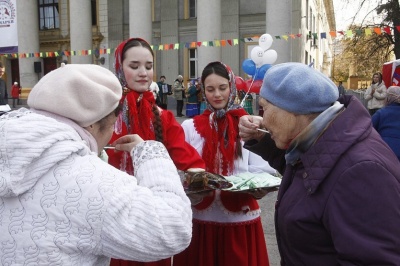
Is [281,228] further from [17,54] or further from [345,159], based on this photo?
[17,54]

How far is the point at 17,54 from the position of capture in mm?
23219

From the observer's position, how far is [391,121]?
4242 mm

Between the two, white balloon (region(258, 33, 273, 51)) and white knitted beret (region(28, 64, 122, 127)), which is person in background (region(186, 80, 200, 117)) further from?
white knitted beret (region(28, 64, 122, 127))

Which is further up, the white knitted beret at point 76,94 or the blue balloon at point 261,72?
the blue balloon at point 261,72

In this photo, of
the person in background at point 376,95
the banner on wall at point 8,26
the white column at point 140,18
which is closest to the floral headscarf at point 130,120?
the person in background at point 376,95

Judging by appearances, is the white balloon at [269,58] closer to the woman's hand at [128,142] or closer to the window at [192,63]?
the woman's hand at [128,142]

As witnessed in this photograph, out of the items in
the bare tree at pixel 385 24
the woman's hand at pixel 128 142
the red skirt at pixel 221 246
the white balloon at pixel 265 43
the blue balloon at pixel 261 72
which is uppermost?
the bare tree at pixel 385 24

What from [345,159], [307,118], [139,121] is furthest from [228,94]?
[345,159]

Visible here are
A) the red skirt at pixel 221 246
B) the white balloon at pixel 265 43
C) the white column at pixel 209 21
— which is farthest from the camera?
the white column at pixel 209 21

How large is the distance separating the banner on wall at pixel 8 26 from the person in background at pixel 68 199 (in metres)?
22.6

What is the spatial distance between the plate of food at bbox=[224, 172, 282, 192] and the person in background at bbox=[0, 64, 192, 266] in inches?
36.4

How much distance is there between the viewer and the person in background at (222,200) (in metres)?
2.62

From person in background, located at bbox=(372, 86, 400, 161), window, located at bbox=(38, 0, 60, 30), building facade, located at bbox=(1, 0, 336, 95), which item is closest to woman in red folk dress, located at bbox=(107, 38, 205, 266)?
person in background, located at bbox=(372, 86, 400, 161)

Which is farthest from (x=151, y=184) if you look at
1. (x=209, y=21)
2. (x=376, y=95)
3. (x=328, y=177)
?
(x=209, y=21)
